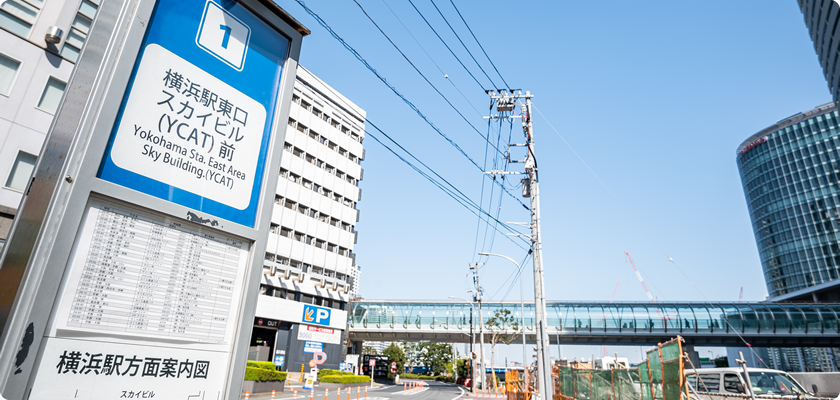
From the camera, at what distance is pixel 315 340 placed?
40719 mm

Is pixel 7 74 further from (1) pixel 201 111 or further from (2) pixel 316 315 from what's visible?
(2) pixel 316 315

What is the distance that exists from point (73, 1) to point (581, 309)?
51508 millimetres

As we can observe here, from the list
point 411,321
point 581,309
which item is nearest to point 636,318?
point 581,309

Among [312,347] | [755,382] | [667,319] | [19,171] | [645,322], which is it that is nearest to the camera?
[755,382]

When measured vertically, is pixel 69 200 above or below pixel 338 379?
above

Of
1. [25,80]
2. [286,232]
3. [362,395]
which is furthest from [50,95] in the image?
[362,395]

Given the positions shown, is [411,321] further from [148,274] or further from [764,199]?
[764,199]

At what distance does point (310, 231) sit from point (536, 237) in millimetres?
30529

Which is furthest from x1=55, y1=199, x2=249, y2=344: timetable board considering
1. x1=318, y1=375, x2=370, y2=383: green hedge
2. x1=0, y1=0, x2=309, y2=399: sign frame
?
x1=318, y1=375, x2=370, y2=383: green hedge

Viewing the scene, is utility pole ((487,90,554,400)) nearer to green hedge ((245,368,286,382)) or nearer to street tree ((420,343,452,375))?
green hedge ((245,368,286,382))

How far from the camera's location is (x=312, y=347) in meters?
40.5

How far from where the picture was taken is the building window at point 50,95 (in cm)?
1830

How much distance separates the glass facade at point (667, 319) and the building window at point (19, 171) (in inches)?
1563

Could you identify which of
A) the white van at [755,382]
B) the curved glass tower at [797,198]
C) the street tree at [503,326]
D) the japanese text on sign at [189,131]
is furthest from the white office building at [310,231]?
the curved glass tower at [797,198]
